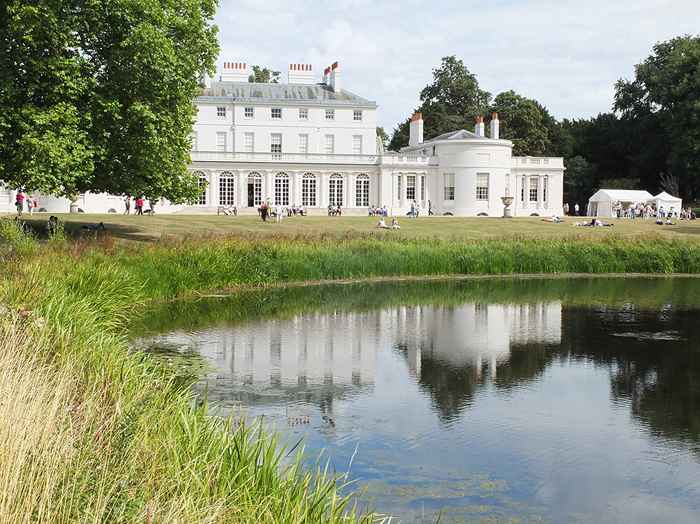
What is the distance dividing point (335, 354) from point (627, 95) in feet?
209

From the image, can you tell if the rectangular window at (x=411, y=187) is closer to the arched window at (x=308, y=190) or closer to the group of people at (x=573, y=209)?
the arched window at (x=308, y=190)

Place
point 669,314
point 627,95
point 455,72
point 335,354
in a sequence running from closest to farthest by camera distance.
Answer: point 335,354, point 669,314, point 627,95, point 455,72

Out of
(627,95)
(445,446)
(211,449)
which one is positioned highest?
(627,95)

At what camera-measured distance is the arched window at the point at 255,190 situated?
189ft

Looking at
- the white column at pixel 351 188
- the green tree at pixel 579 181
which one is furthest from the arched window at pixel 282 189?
the green tree at pixel 579 181

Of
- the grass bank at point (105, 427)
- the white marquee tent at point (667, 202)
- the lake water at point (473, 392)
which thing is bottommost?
the lake water at point (473, 392)

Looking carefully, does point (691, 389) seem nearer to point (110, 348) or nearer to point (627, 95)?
point (110, 348)

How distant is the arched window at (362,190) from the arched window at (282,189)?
486cm

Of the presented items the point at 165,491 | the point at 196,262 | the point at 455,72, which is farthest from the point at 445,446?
the point at 455,72

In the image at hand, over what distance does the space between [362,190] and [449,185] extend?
19.8 ft

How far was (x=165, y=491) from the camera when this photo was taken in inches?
217

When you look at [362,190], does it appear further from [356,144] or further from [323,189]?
[356,144]

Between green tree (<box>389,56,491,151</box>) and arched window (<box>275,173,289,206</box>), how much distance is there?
23.7m

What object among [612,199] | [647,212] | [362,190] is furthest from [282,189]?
[647,212]
